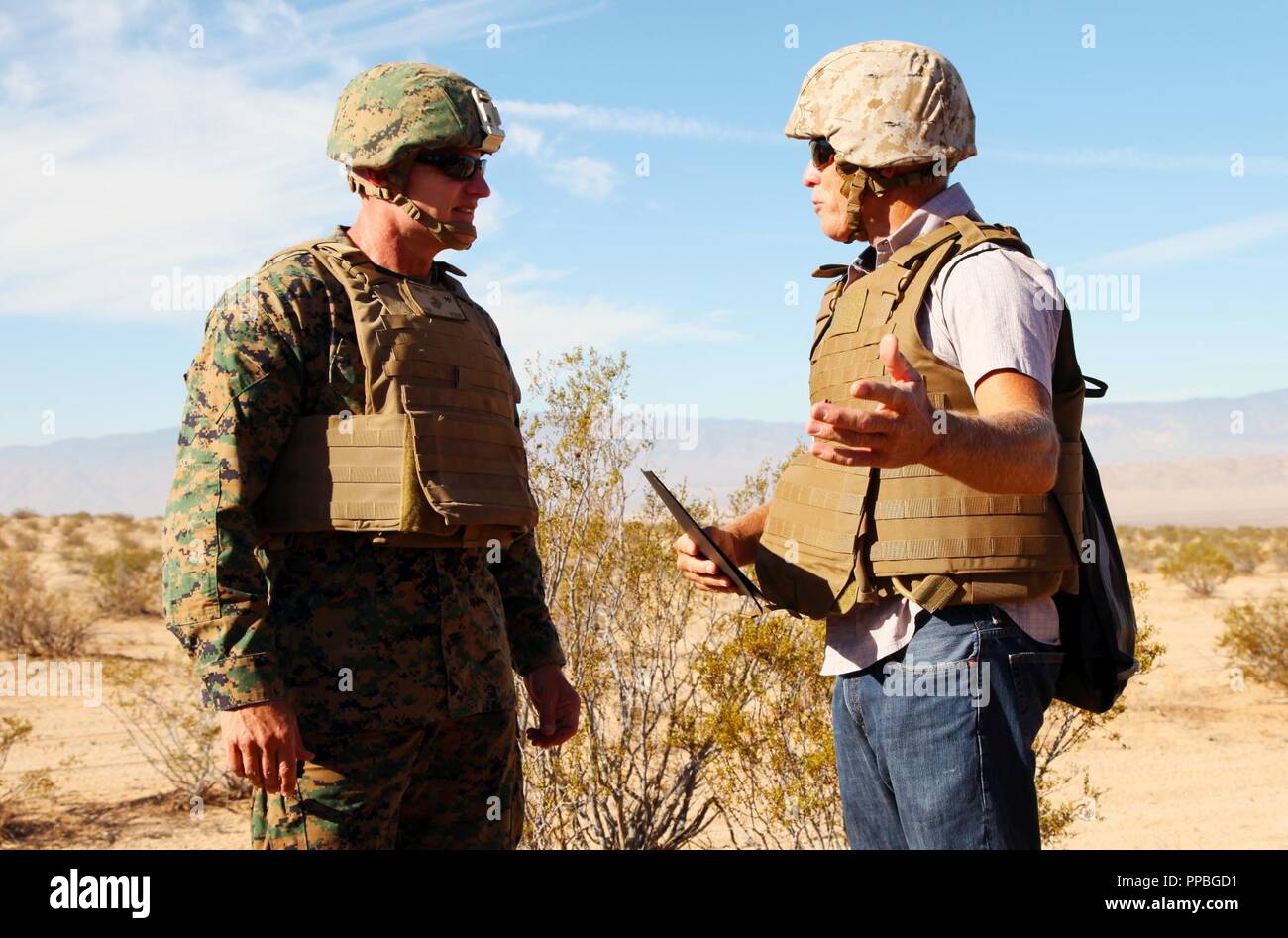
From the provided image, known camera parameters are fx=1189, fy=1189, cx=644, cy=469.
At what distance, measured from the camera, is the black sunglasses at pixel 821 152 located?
2.53m

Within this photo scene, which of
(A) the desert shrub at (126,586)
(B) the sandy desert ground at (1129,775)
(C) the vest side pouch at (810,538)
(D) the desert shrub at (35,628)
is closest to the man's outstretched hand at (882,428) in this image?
(C) the vest side pouch at (810,538)

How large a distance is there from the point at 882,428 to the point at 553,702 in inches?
65.1

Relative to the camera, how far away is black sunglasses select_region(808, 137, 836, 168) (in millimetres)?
2531

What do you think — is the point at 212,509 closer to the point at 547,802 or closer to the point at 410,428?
the point at 410,428

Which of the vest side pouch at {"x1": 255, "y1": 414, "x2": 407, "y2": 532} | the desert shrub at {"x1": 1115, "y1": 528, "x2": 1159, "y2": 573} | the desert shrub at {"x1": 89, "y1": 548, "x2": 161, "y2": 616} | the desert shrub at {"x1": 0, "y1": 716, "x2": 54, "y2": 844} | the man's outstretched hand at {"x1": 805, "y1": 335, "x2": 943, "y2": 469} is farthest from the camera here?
the desert shrub at {"x1": 1115, "y1": 528, "x2": 1159, "y2": 573}

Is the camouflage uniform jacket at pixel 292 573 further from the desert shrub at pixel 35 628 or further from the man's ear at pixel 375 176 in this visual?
the desert shrub at pixel 35 628

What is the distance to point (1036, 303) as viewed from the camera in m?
2.14

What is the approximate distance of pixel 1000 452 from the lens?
6.16 ft

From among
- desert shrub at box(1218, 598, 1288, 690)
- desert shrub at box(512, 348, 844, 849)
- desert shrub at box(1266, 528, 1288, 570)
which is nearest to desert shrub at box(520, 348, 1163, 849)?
desert shrub at box(512, 348, 844, 849)

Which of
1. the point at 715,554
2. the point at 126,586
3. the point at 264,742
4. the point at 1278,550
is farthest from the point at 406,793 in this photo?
the point at 1278,550

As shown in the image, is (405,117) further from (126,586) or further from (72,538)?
(72,538)

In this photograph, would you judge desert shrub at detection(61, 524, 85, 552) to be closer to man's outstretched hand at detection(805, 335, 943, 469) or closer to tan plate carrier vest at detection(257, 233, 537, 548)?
tan plate carrier vest at detection(257, 233, 537, 548)
